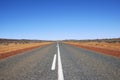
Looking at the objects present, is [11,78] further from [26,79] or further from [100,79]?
[100,79]

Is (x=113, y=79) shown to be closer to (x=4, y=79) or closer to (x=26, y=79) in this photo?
(x=26, y=79)

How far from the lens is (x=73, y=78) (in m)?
5.53

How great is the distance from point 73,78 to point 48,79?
0.91 metres

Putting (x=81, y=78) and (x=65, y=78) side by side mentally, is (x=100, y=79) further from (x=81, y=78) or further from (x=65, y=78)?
(x=65, y=78)

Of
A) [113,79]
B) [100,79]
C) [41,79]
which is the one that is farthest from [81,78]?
[41,79]

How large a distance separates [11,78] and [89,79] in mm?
2874

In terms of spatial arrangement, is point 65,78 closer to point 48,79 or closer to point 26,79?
point 48,79

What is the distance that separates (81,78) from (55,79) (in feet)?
3.09

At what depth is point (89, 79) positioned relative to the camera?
5301mm

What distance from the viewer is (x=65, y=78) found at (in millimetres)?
5480

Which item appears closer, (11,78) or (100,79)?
(100,79)

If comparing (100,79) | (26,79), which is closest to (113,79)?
(100,79)

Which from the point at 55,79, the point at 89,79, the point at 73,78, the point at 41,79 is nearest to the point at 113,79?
the point at 89,79

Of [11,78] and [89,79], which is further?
[11,78]
